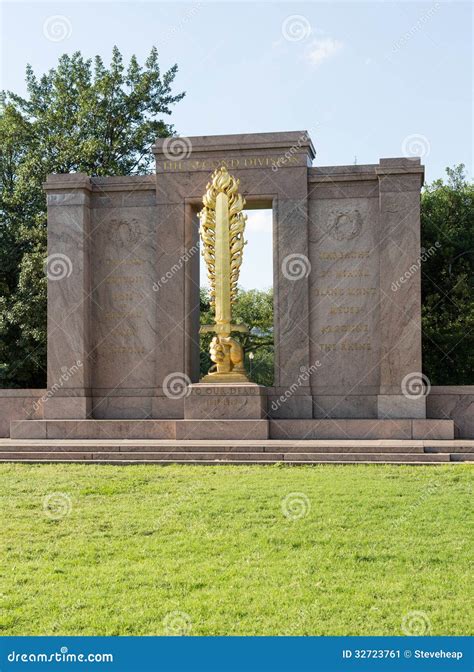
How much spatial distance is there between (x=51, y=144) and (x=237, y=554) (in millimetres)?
24582

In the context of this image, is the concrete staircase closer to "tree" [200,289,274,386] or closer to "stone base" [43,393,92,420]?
"stone base" [43,393,92,420]

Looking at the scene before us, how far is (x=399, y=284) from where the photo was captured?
1903 cm

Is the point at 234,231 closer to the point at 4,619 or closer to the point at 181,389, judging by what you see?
the point at 181,389

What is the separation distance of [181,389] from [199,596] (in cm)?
1313

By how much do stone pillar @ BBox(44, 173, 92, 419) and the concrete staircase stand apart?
3700 millimetres

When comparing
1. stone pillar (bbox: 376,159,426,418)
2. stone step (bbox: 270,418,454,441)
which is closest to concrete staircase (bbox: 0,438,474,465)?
stone step (bbox: 270,418,454,441)

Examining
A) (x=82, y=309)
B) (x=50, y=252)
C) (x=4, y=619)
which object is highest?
(x=50, y=252)

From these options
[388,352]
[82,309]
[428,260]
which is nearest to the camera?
[388,352]

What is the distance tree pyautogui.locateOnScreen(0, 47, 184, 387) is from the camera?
2812 cm

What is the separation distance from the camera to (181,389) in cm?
2008

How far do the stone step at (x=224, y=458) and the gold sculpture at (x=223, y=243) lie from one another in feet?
13.8

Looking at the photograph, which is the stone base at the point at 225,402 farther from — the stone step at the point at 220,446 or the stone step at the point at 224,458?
the stone step at the point at 224,458

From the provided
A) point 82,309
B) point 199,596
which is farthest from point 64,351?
point 199,596

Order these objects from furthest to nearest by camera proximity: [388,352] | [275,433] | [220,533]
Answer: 1. [388,352]
2. [275,433]
3. [220,533]
